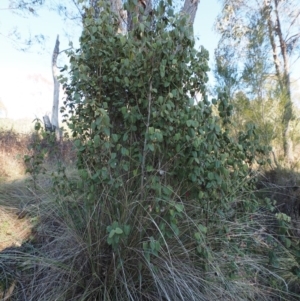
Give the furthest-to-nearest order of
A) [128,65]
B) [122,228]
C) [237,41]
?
[237,41], [128,65], [122,228]

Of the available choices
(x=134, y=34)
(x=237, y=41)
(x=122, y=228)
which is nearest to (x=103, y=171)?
(x=122, y=228)

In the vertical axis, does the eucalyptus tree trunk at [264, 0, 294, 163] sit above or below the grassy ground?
above

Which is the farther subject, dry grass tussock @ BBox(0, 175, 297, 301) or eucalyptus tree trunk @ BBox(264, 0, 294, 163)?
eucalyptus tree trunk @ BBox(264, 0, 294, 163)

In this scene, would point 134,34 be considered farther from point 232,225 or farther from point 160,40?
point 232,225

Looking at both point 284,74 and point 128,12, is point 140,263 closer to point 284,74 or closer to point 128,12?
point 128,12

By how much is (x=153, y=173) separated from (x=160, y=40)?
866 millimetres

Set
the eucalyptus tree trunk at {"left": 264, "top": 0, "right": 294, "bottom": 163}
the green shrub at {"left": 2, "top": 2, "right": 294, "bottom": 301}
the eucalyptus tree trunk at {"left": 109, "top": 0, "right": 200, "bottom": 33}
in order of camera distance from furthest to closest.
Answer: the eucalyptus tree trunk at {"left": 264, "top": 0, "right": 294, "bottom": 163} → the eucalyptus tree trunk at {"left": 109, "top": 0, "right": 200, "bottom": 33} → the green shrub at {"left": 2, "top": 2, "right": 294, "bottom": 301}

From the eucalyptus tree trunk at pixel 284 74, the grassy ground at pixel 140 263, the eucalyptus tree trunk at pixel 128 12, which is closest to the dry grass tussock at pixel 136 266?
the grassy ground at pixel 140 263

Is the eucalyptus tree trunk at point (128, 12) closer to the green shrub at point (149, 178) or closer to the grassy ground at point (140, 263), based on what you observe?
the green shrub at point (149, 178)

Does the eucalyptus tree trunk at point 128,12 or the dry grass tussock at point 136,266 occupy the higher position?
the eucalyptus tree trunk at point 128,12

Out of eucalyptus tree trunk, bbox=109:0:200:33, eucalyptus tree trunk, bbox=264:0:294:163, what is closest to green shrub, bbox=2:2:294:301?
eucalyptus tree trunk, bbox=109:0:200:33

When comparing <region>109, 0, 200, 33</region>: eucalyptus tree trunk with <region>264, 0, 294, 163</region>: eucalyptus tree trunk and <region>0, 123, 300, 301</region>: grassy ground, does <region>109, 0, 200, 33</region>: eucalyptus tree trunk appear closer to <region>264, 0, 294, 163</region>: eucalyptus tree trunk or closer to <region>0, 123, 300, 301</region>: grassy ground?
<region>0, 123, 300, 301</region>: grassy ground

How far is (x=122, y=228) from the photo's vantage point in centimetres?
187

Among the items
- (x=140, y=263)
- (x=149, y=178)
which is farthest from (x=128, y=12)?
(x=140, y=263)
